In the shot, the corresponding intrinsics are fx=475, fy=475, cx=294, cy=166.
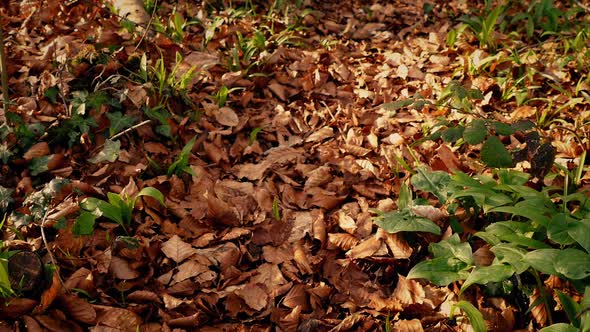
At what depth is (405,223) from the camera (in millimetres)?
2061

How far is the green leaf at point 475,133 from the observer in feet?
6.14

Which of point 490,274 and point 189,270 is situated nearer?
point 490,274

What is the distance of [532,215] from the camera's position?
1.87 m

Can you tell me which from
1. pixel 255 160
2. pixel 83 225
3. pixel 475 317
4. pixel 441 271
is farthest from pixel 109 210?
pixel 475 317

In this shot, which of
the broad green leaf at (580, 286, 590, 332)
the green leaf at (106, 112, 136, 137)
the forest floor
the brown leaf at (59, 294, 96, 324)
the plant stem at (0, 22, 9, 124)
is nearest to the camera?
the broad green leaf at (580, 286, 590, 332)

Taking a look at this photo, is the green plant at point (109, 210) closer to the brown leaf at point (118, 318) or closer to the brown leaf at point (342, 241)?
the brown leaf at point (118, 318)

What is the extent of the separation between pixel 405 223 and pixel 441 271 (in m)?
0.26

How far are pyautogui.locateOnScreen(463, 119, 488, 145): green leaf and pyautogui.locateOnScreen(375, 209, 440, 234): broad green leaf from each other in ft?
1.30

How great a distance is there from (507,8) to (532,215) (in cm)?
286

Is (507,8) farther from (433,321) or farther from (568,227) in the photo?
(433,321)

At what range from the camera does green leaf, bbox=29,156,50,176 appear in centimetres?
242

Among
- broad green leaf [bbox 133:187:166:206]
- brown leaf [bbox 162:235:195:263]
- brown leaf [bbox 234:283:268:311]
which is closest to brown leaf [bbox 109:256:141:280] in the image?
brown leaf [bbox 162:235:195:263]

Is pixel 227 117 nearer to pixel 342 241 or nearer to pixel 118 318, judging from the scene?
pixel 342 241

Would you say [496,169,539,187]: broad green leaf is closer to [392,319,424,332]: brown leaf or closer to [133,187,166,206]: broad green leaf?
[392,319,424,332]: brown leaf
